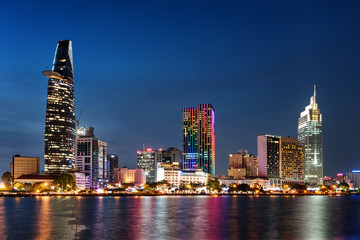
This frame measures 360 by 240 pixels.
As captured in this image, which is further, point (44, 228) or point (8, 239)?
point (44, 228)

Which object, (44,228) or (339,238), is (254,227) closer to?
(339,238)

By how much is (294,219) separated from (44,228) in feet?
200

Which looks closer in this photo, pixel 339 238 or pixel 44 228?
pixel 339 238

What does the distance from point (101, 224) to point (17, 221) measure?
20862mm

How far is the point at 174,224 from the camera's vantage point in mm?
96188

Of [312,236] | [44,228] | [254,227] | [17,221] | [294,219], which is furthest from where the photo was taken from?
[294,219]

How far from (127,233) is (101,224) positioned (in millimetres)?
16804

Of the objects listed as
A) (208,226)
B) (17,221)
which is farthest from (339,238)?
(17,221)

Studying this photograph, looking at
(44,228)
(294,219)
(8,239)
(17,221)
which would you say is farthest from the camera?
(294,219)

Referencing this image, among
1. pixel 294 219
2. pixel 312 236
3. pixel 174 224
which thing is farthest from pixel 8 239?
pixel 294 219

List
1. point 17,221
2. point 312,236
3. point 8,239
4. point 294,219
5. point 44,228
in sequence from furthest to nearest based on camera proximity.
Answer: point 294,219 < point 17,221 < point 44,228 < point 312,236 < point 8,239

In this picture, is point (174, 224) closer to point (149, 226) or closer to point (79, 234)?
point (149, 226)

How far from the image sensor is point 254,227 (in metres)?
92.4

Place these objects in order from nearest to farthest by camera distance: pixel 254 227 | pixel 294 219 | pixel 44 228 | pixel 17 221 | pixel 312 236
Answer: pixel 312 236 → pixel 44 228 → pixel 254 227 → pixel 17 221 → pixel 294 219
